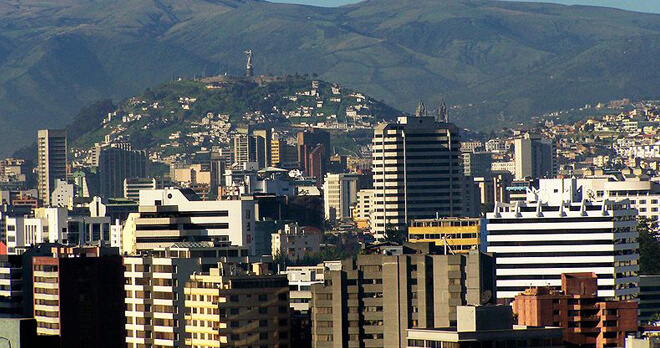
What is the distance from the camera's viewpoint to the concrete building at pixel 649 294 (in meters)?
132

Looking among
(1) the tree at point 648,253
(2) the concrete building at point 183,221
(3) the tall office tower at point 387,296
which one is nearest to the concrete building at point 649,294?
(1) the tree at point 648,253

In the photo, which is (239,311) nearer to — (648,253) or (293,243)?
(648,253)

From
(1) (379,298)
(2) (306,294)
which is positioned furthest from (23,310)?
(1) (379,298)

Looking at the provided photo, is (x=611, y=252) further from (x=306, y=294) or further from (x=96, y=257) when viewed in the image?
(x=96, y=257)

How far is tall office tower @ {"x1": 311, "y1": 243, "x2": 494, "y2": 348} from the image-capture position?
98438 mm

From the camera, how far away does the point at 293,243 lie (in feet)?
631

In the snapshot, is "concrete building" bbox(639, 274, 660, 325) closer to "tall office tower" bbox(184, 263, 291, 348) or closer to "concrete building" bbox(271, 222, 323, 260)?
"tall office tower" bbox(184, 263, 291, 348)

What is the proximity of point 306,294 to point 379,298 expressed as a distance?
19345mm

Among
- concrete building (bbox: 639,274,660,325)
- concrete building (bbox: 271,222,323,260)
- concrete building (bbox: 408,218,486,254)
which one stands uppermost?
concrete building (bbox: 408,218,486,254)

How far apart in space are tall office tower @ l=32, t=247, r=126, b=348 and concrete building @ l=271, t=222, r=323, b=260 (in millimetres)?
73992

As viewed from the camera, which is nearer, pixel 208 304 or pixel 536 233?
pixel 208 304

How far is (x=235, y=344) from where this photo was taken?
9812 centimetres

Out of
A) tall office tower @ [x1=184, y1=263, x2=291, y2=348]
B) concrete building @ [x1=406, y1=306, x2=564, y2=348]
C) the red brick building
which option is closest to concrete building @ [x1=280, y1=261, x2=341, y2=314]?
tall office tower @ [x1=184, y1=263, x2=291, y2=348]

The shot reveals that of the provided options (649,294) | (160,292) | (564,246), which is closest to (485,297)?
(160,292)
